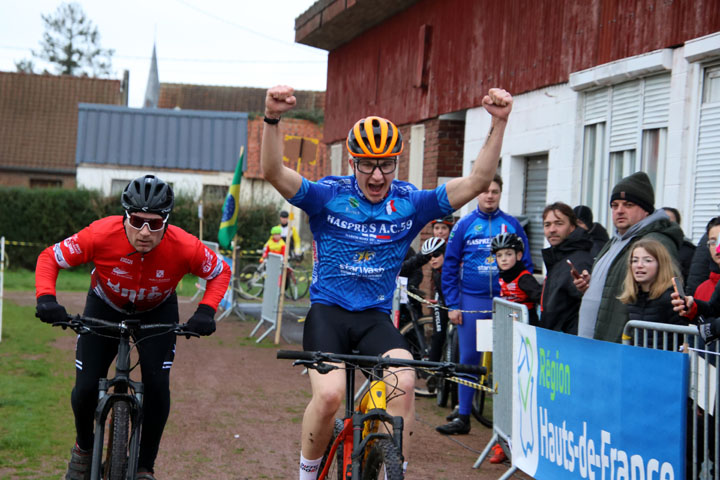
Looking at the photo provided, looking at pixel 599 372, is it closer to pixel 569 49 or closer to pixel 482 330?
pixel 482 330

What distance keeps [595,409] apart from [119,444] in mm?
2868

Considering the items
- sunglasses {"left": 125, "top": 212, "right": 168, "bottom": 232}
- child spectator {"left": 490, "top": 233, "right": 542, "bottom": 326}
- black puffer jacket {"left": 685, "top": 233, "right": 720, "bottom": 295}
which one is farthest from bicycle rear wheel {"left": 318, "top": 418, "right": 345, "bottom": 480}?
child spectator {"left": 490, "top": 233, "right": 542, "bottom": 326}

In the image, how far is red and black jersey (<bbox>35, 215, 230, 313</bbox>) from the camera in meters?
5.62

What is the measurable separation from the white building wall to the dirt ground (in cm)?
352

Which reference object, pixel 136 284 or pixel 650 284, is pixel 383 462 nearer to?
pixel 136 284

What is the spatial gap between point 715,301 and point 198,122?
38842 mm

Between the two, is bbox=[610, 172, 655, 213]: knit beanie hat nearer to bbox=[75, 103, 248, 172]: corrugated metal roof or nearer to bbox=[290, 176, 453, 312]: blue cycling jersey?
bbox=[290, 176, 453, 312]: blue cycling jersey

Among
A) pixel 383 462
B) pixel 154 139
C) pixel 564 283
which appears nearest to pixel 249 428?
pixel 564 283

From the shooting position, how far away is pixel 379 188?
17.1ft

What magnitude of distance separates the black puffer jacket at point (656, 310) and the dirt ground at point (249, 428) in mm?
2027

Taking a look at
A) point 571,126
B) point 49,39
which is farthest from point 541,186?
point 49,39

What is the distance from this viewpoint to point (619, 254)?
676 cm

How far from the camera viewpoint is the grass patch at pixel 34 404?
24.4 feet

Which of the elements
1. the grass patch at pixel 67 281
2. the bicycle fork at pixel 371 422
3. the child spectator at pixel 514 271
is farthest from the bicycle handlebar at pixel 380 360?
the grass patch at pixel 67 281
